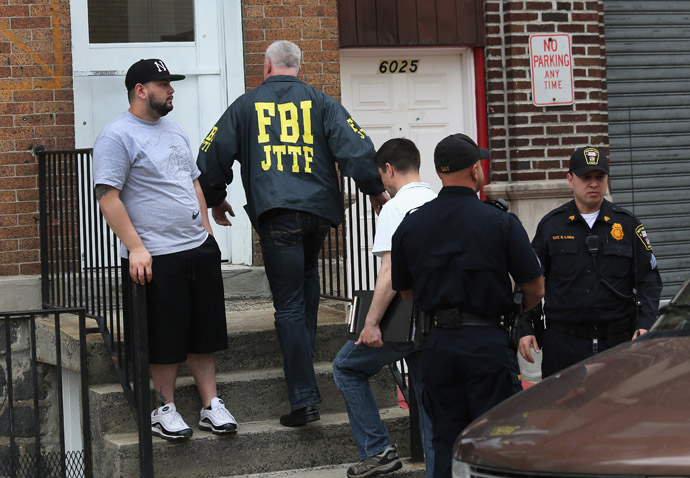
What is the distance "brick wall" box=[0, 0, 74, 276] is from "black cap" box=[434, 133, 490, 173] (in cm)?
378

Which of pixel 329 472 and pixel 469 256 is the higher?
pixel 469 256

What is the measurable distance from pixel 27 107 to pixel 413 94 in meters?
3.21

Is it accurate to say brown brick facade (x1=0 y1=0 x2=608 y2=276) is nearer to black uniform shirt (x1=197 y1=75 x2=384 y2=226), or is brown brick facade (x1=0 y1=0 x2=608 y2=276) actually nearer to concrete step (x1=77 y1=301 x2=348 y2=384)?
concrete step (x1=77 y1=301 x2=348 y2=384)

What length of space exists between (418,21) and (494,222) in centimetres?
448

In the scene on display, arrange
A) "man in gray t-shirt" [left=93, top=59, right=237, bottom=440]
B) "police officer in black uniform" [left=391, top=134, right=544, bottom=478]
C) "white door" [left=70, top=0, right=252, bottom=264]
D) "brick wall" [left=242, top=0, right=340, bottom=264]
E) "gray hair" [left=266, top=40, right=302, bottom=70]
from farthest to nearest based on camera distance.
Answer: "brick wall" [left=242, top=0, right=340, bottom=264] → "white door" [left=70, top=0, right=252, bottom=264] → "gray hair" [left=266, top=40, right=302, bottom=70] → "man in gray t-shirt" [left=93, top=59, right=237, bottom=440] → "police officer in black uniform" [left=391, top=134, right=544, bottom=478]

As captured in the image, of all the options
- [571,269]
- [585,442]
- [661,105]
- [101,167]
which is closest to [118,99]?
[101,167]

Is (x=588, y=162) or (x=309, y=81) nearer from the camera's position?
(x=588, y=162)

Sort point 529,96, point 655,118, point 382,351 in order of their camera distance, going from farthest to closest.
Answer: point 655,118 → point 529,96 → point 382,351

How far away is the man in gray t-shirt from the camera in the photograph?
5.45 meters

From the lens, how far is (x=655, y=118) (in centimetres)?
938

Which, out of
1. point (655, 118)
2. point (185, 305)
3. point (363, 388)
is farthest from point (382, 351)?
point (655, 118)

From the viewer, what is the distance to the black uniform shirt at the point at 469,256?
14.3 feet

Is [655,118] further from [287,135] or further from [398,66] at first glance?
[287,135]

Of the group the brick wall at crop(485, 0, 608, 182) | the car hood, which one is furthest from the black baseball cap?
the brick wall at crop(485, 0, 608, 182)
